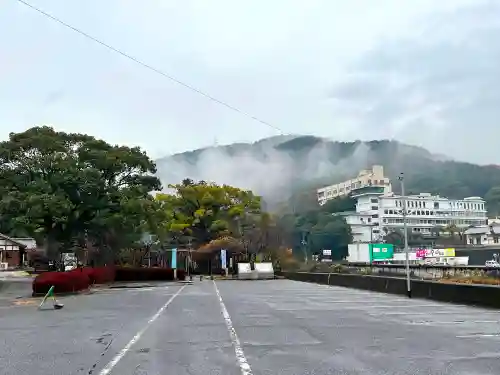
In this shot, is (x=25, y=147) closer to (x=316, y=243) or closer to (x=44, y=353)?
(x=44, y=353)

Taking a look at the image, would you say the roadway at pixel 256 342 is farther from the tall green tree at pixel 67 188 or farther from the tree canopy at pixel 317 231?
the tree canopy at pixel 317 231

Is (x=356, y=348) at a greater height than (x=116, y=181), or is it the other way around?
(x=116, y=181)

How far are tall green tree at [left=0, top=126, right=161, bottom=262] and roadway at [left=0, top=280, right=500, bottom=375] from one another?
24.2 meters

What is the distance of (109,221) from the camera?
46344 millimetres

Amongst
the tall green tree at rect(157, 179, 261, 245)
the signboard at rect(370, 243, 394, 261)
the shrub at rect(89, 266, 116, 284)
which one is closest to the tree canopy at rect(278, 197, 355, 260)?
the tall green tree at rect(157, 179, 261, 245)

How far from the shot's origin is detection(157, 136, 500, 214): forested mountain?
90.3 meters

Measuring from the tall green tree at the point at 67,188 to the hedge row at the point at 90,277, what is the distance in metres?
3.82

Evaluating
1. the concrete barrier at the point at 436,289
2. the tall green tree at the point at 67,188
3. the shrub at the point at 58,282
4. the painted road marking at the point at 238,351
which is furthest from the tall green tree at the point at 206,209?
the painted road marking at the point at 238,351

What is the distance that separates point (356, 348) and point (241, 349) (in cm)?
203

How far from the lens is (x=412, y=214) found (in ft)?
337

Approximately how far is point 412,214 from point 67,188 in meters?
70.9

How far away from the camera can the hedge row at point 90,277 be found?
32562mm

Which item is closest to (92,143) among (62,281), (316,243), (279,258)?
(62,281)

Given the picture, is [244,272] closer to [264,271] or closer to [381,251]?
[264,271]
